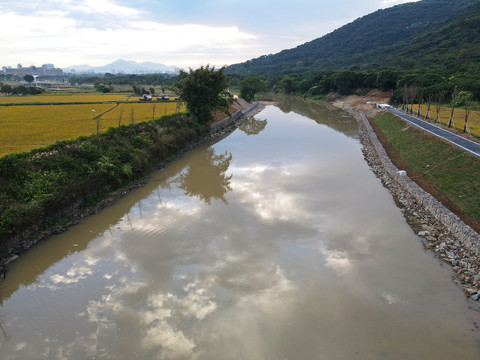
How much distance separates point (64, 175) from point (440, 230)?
1716cm

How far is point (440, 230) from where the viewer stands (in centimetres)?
1227

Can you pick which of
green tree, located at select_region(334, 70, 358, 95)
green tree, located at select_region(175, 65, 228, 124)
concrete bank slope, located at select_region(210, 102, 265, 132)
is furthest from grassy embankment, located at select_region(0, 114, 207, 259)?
green tree, located at select_region(334, 70, 358, 95)

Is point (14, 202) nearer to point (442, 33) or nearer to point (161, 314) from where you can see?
point (161, 314)

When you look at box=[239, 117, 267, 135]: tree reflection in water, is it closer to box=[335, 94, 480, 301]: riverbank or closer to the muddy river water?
box=[335, 94, 480, 301]: riverbank

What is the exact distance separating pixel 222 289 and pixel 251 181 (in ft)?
32.9

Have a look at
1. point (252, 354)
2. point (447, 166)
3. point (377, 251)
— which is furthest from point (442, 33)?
point (252, 354)

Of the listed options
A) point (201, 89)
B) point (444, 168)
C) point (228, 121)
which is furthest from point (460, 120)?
point (228, 121)

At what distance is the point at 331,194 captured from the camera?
646 inches

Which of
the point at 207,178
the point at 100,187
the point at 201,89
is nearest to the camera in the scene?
the point at 100,187

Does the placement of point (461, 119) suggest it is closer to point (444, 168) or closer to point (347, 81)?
point (444, 168)

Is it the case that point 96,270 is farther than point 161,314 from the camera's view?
Yes

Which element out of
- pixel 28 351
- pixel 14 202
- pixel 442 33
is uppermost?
pixel 442 33

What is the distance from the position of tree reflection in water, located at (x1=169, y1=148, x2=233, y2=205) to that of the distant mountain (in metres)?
87.1

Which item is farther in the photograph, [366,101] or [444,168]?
[366,101]
